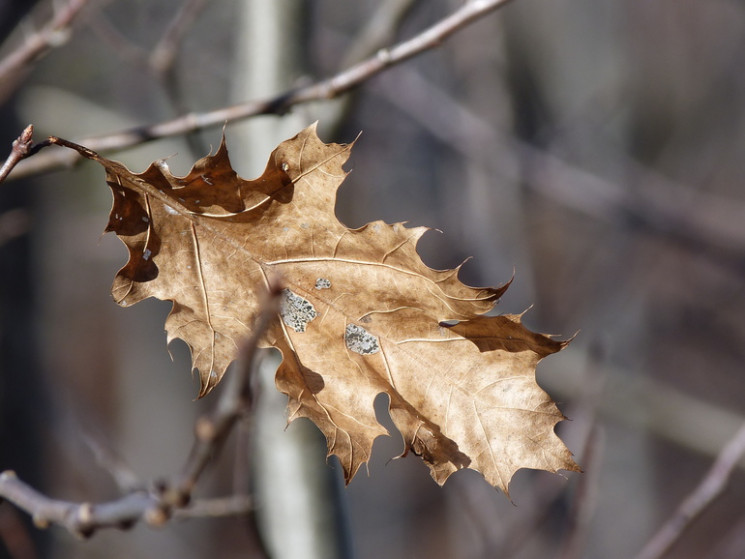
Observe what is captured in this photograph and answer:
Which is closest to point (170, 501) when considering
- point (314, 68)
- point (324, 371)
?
point (324, 371)

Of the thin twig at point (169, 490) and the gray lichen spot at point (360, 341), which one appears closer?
the thin twig at point (169, 490)

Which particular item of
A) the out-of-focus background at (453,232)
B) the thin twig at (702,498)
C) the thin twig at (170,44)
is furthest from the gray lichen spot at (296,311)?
the thin twig at (170,44)

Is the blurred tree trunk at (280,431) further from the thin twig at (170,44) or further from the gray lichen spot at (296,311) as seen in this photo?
the gray lichen spot at (296,311)

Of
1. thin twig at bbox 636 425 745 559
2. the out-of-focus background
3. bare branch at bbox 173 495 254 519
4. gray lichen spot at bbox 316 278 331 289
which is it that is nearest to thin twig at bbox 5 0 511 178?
the out-of-focus background

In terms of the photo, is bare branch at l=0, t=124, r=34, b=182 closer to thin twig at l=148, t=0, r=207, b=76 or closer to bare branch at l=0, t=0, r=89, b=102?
bare branch at l=0, t=0, r=89, b=102

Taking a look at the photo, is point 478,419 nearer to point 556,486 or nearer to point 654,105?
point 556,486

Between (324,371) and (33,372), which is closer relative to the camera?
(324,371)
